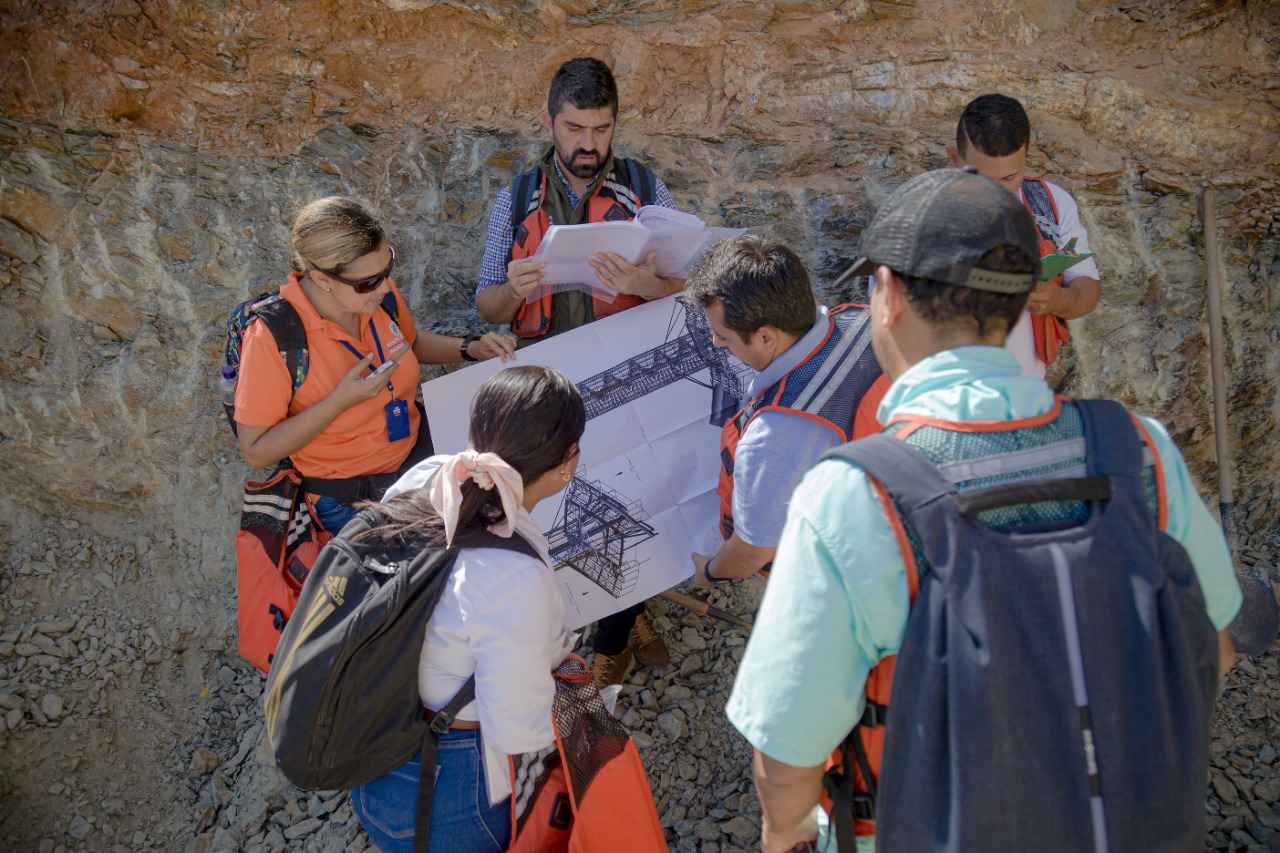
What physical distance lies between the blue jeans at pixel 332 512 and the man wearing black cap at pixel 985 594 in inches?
84.6

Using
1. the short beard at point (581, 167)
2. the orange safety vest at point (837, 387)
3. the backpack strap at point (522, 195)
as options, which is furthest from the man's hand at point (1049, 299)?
the backpack strap at point (522, 195)

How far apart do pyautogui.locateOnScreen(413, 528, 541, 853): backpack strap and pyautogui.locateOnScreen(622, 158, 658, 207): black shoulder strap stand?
216 cm

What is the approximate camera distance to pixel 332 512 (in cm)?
320

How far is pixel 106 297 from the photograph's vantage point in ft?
13.5

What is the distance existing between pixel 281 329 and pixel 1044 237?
2.92 meters

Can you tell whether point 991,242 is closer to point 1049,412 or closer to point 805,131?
point 1049,412

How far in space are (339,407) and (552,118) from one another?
1572mm

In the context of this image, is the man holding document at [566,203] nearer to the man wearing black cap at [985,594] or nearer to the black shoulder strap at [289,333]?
the black shoulder strap at [289,333]

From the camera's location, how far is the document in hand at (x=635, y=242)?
3025mm

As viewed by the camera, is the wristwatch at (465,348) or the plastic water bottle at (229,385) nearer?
the plastic water bottle at (229,385)

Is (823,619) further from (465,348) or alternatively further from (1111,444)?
(465,348)

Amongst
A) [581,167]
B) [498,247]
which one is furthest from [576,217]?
[498,247]

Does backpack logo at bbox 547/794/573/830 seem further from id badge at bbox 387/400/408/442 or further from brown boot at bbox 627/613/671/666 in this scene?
id badge at bbox 387/400/408/442

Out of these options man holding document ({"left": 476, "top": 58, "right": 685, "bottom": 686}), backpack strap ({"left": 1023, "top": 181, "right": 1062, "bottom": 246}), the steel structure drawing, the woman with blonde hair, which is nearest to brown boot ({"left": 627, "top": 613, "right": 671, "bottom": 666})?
man holding document ({"left": 476, "top": 58, "right": 685, "bottom": 686})
